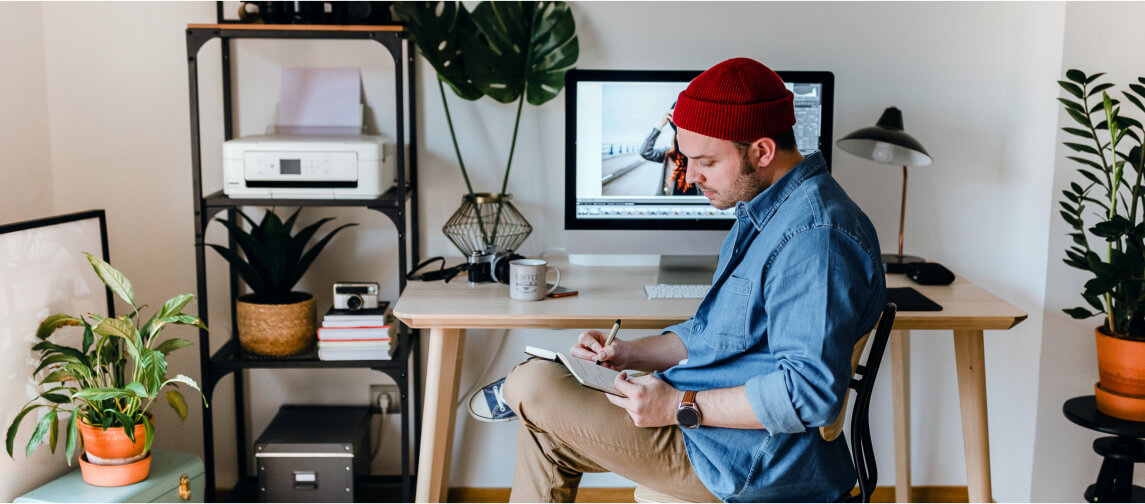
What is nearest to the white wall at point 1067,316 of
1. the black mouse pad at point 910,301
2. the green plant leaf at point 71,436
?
the black mouse pad at point 910,301

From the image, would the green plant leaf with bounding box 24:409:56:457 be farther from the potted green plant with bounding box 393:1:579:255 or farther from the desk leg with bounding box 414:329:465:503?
the potted green plant with bounding box 393:1:579:255

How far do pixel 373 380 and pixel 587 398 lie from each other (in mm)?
1201

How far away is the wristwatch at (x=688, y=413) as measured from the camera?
4.89 feet

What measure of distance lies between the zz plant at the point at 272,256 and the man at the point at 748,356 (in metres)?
0.89

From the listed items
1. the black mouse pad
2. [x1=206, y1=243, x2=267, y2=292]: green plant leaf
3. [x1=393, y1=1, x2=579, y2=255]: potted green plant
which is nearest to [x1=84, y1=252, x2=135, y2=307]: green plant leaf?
[x1=206, y1=243, x2=267, y2=292]: green plant leaf

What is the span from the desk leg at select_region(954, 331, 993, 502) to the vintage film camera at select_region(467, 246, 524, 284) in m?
1.06

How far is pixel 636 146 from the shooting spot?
2.29 m

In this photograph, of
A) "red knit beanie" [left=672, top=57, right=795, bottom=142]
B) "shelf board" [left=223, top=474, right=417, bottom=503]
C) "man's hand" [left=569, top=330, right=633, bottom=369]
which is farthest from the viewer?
"shelf board" [left=223, top=474, right=417, bottom=503]

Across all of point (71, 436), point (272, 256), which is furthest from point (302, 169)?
point (71, 436)

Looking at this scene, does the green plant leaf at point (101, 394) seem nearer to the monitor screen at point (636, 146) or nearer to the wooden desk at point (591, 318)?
the wooden desk at point (591, 318)

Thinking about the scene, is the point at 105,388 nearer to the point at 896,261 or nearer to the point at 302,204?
the point at 302,204

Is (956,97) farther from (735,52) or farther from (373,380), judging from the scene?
(373,380)

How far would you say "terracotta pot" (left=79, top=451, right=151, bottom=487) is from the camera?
2.05 metres

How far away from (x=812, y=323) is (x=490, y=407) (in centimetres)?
86
